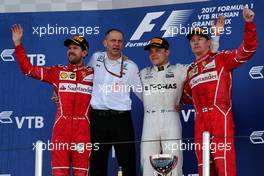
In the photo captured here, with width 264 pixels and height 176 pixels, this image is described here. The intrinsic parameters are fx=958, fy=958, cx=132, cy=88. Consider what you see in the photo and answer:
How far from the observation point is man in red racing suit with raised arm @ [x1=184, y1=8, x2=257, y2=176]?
18.2 feet

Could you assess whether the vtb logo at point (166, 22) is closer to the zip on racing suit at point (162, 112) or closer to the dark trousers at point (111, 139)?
the zip on racing suit at point (162, 112)

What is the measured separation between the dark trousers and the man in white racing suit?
0.10m

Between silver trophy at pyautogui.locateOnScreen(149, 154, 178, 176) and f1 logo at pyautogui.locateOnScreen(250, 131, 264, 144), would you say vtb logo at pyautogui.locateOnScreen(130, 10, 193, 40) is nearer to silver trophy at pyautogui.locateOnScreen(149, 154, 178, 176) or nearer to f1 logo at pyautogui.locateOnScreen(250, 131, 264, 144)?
f1 logo at pyautogui.locateOnScreen(250, 131, 264, 144)

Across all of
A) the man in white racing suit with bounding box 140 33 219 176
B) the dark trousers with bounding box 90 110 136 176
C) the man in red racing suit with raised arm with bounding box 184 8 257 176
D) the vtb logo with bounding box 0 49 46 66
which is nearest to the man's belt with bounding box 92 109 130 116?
the dark trousers with bounding box 90 110 136 176

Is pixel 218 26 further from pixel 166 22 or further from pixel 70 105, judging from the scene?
pixel 70 105

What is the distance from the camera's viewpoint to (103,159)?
597 cm

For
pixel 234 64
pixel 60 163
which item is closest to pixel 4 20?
pixel 60 163

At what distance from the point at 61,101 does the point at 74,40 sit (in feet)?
1.39

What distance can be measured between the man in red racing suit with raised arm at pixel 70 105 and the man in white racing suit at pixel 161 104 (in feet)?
1.21

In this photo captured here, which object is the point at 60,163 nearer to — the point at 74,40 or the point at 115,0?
the point at 74,40

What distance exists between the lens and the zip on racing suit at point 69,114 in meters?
5.93

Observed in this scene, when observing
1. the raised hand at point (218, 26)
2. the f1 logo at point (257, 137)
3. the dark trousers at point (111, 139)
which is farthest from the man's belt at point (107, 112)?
the f1 logo at point (257, 137)

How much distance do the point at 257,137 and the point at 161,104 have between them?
2.49 feet

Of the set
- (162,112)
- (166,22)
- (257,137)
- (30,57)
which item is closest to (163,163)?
(162,112)
